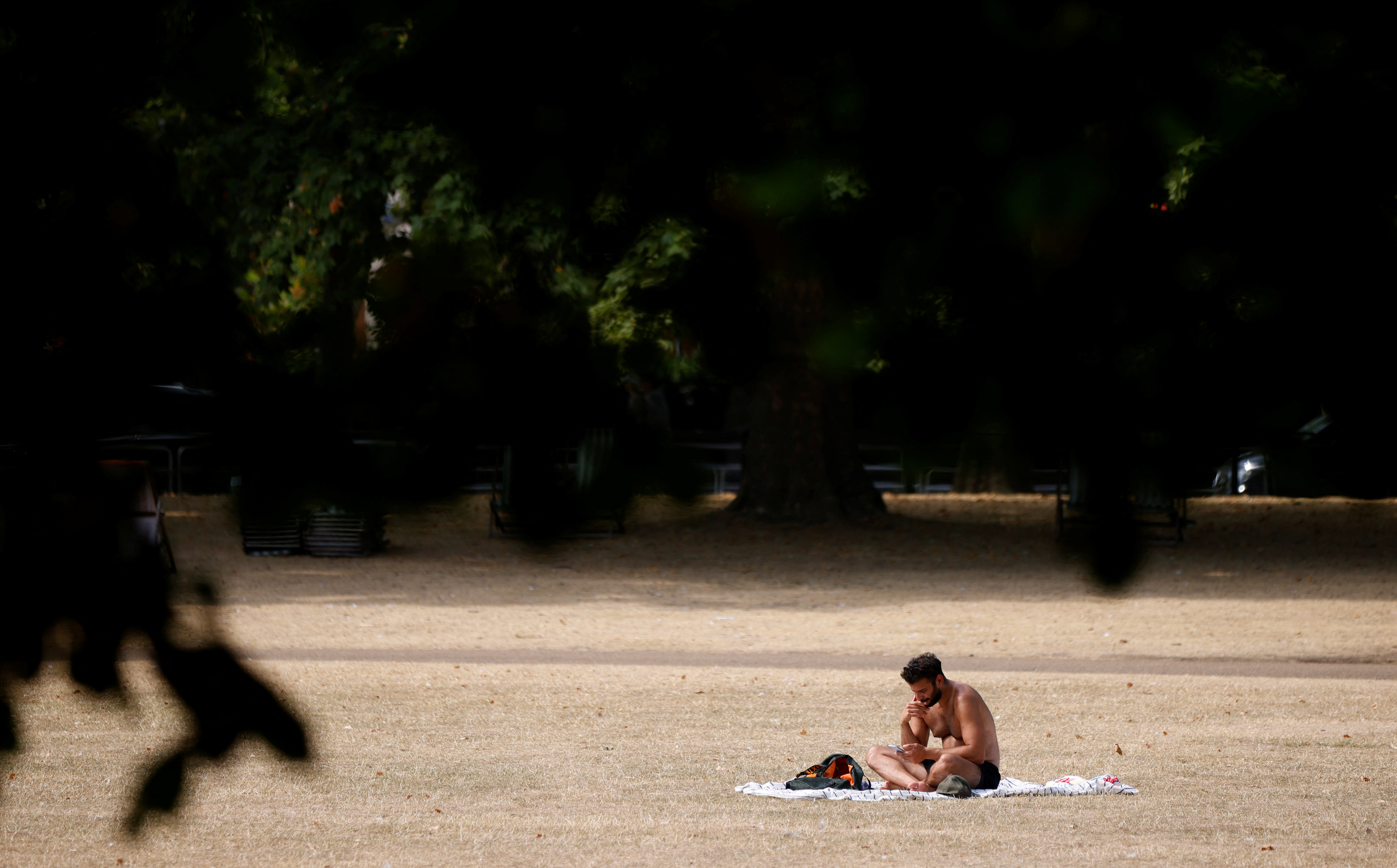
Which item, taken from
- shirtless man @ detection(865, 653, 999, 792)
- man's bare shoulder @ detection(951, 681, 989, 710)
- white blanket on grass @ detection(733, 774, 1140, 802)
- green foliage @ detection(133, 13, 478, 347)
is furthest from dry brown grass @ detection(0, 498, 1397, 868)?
man's bare shoulder @ detection(951, 681, 989, 710)

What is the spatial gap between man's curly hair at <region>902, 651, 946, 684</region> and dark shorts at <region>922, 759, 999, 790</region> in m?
0.56

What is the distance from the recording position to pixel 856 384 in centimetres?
218

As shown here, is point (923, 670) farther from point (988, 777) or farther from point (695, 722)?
point (695, 722)

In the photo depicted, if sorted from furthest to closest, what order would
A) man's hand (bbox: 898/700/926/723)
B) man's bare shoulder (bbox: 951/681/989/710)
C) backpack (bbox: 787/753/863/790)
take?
man's hand (bbox: 898/700/926/723), man's bare shoulder (bbox: 951/681/989/710), backpack (bbox: 787/753/863/790)

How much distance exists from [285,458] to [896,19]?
0.91 metres

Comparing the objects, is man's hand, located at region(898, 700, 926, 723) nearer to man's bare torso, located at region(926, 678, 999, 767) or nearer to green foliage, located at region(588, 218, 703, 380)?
man's bare torso, located at region(926, 678, 999, 767)

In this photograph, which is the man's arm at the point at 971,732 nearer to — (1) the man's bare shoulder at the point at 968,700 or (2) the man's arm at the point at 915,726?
(1) the man's bare shoulder at the point at 968,700

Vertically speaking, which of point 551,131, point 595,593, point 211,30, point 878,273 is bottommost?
point 595,593

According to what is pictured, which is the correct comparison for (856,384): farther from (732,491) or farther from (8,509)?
(732,491)

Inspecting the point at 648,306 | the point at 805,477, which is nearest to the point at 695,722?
the point at 648,306

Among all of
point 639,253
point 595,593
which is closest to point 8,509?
point 639,253

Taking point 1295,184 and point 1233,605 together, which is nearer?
point 1295,184

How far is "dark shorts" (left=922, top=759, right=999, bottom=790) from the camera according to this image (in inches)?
332

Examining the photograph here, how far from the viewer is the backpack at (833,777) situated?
8.20 m
